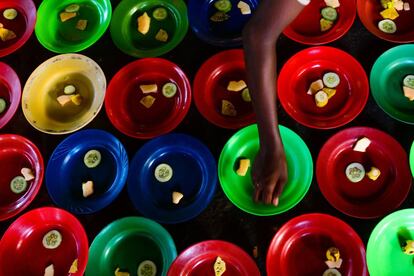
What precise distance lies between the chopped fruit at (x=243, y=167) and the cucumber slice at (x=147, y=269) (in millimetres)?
527

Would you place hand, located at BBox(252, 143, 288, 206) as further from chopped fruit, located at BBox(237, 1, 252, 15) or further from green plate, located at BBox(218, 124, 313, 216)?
chopped fruit, located at BBox(237, 1, 252, 15)

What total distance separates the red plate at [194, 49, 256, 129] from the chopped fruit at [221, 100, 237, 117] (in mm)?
15

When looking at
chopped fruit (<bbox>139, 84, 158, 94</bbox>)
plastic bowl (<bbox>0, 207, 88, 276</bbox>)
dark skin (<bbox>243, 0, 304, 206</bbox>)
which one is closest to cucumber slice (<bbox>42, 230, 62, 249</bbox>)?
Answer: plastic bowl (<bbox>0, 207, 88, 276</bbox>)

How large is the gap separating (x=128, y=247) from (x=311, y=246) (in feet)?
2.51

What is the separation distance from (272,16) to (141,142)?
92 centimetres

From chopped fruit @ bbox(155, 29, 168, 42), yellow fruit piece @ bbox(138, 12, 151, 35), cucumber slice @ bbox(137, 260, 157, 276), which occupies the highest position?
yellow fruit piece @ bbox(138, 12, 151, 35)

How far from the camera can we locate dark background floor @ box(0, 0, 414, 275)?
169 cm

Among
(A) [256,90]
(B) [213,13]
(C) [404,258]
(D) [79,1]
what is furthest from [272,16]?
(D) [79,1]

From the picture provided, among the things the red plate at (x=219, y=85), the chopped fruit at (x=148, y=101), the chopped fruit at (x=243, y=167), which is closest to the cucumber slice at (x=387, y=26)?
the red plate at (x=219, y=85)

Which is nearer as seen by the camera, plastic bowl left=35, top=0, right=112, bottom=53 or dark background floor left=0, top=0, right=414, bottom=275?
dark background floor left=0, top=0, right=414, bottom=275

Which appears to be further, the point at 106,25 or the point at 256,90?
the point at 106,25

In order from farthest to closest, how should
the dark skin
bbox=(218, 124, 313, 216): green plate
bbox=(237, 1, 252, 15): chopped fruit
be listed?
bbox=(237, 1, 252, 15): chopped fruit → bbox=(218, 124, 313, 216): green plate → the dark skin

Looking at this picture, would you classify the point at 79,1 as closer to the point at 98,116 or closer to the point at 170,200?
the point at 98,116

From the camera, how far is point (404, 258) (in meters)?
1.56
